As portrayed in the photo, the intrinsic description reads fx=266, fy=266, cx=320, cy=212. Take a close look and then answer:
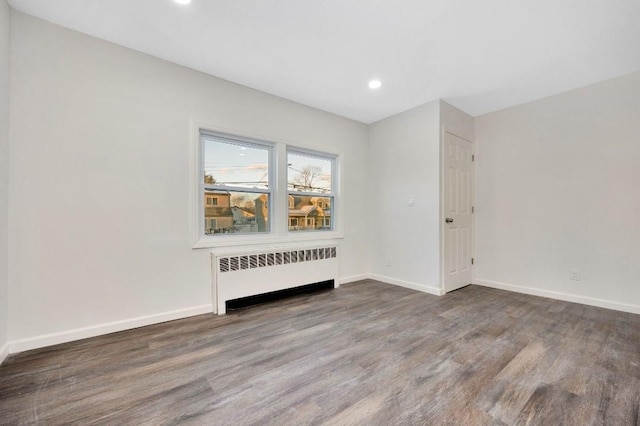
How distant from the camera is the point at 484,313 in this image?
110 inches

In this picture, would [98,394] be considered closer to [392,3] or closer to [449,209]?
[392,3]

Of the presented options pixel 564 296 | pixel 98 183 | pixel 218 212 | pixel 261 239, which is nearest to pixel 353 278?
pixel 261 239

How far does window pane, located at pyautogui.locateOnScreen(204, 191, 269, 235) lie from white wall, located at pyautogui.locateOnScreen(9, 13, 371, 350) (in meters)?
0.31

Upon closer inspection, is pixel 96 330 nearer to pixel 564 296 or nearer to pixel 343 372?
pixel 343 372

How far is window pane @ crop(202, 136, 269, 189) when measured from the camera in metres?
2.98

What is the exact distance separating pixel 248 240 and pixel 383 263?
2.14m

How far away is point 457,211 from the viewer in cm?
373

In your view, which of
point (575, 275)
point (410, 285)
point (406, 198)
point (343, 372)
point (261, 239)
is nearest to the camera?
point (343, 372)

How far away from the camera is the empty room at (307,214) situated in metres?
1.63

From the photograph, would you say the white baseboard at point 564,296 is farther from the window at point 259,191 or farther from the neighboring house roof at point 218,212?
the neighboring house roof at point 218,212

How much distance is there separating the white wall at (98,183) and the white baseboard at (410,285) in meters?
2.52

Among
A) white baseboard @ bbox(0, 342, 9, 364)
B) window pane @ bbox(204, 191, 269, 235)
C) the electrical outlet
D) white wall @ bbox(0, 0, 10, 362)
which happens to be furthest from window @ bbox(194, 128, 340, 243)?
the electrical outlet

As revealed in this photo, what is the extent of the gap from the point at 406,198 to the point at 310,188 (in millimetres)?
1395

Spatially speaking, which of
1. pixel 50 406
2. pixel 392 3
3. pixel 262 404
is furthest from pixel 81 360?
pixel 392 3
